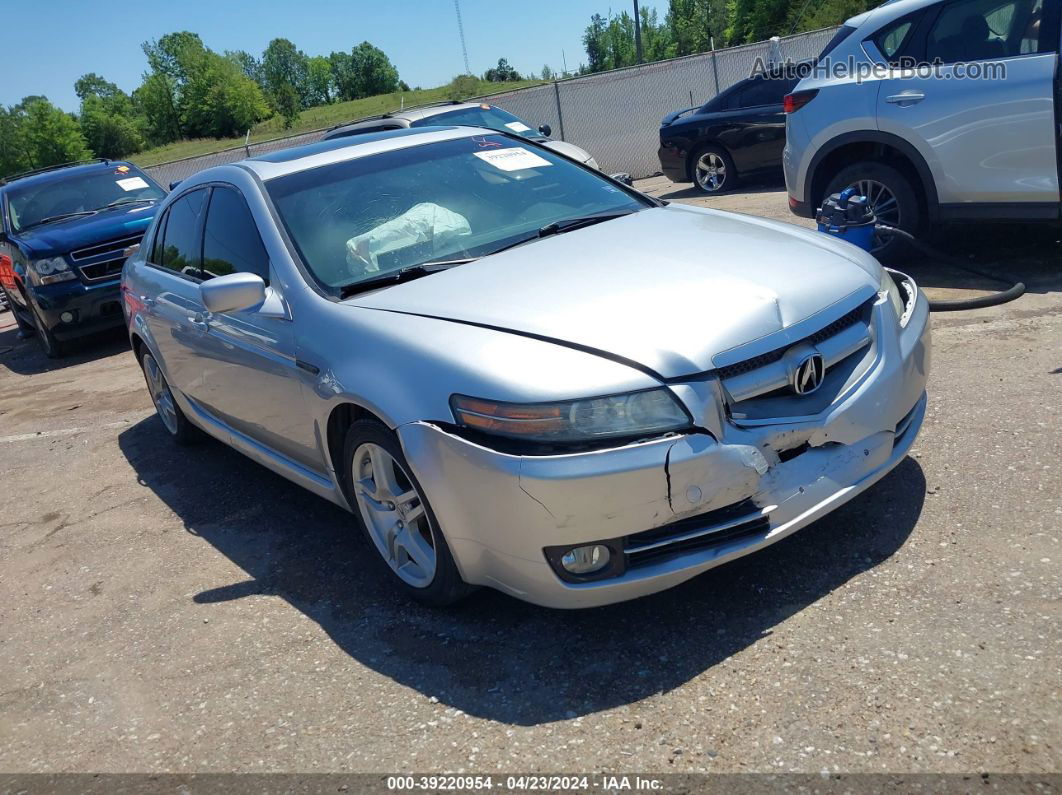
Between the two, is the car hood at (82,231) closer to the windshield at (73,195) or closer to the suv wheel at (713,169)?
the windshield at (73,195)

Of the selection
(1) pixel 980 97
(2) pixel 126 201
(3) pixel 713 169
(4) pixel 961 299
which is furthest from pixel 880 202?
(2) pixel 126 201

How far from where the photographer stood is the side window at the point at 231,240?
4301mm

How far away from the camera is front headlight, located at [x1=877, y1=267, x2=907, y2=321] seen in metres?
3.66

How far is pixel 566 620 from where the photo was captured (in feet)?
11.3

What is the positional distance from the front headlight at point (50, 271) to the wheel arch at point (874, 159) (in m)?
7.36

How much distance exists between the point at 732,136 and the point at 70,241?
8.29 meters

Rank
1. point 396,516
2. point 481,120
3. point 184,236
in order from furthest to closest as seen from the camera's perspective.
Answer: point 481,120
point 184,236
point 396,516

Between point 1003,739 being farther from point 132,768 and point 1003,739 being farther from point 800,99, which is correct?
point 800,99

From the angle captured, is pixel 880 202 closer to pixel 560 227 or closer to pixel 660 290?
pixel 560 227

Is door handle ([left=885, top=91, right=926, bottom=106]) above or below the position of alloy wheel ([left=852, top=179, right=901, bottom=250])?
above

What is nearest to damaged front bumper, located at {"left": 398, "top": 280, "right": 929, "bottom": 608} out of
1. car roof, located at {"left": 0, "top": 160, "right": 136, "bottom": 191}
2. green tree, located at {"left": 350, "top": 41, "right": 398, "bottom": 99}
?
car roof, located at {"left": 0, "top": 160, "right": 136, "bottom": 191}

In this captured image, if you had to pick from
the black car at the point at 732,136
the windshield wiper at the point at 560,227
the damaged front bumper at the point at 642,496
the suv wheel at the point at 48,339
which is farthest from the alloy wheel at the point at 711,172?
the damaged front bumper at the point at 642,496

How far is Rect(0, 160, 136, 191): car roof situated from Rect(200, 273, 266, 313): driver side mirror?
878 cm

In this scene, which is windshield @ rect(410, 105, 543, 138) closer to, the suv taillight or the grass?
the suv taillight
